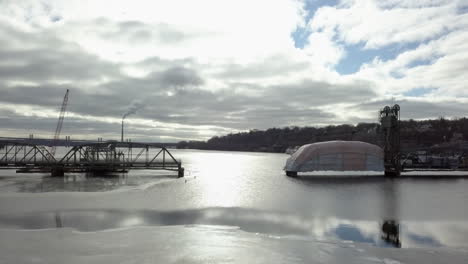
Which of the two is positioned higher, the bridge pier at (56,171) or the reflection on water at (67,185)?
the bridge pier at (56,171)

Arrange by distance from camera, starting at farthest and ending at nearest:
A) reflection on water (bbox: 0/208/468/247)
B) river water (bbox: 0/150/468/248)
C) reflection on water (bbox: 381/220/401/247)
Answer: river water (bbox: 0/150/468/248)
reflection on water (bbox: 0/208/468/247)
reflection on water (bbox: 381/220/401/247)

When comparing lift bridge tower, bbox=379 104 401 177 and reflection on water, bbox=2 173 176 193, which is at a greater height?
lift bridge tower, bbox=379 104 401 177

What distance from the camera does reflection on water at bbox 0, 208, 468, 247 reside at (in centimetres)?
2331

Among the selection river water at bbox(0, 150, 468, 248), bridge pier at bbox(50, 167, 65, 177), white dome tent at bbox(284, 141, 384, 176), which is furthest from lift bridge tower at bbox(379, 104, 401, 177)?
bridge pier at bbox(50, 167, 65, 177)

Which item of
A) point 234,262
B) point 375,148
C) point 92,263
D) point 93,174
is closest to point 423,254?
point 234,262

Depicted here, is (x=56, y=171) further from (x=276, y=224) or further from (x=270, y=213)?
(x=276, y=224)

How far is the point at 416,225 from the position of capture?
27.5 m

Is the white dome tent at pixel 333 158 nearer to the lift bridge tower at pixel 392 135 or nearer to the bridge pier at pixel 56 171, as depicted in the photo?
the lift bridge tower at pixel 392 135

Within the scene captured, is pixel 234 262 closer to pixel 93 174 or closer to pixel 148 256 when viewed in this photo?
pixel 148 256

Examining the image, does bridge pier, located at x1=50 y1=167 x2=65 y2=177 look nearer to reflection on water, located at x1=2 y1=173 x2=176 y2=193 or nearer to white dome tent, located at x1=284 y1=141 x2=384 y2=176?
reflection on water, located at x1=2 y1=173 x2=176 y2=193

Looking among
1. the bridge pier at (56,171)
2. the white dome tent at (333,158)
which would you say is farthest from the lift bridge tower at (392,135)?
the bridge pier at (56,171)

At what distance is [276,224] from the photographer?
27031 millimetres

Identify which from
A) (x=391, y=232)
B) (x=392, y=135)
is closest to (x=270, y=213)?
(x=391, y=232)

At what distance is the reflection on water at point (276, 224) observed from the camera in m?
23.3
